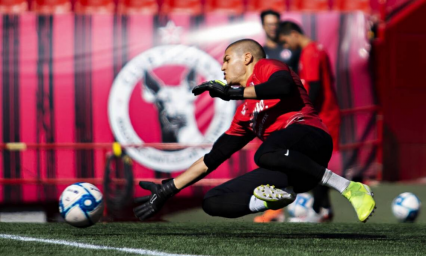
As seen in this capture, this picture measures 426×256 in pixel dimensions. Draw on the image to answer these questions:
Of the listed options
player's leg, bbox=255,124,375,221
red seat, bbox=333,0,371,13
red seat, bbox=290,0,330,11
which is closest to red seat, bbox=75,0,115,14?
red seat, bbox=290,0,330,11

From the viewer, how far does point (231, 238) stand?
6246 millimetres

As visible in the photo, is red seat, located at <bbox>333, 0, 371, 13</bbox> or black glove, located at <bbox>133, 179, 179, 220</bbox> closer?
black glove, located at <bbox>133, 179, 179, 220</bbox>

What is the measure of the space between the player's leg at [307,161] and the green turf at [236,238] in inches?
14.6

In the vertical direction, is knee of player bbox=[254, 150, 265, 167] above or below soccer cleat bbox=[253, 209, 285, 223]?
above

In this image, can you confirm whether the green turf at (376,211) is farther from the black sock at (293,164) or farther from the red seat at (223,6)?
the black sock at (293,164)

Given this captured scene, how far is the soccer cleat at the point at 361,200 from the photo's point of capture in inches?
215

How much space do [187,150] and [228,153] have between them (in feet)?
15.7

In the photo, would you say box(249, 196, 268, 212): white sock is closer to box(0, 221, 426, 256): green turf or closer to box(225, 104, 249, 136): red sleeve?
box(0, 221, 426, 256): green turf

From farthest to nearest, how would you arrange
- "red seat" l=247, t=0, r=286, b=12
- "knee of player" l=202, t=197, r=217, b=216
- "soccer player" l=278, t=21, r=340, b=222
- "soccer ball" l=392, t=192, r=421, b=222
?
"red seat" l=247, t=0, r=286, b=12, "soccer ball" l=392, t=192, r=421, b=222, "soccer player" l=278, t=21, r=340, b=222, "knee of player" l=202, t=197, r=217, b=216

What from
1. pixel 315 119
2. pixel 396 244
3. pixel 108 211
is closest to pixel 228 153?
pixel 315 119

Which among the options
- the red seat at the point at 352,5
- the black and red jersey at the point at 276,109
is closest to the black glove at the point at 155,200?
the black and red jersey at the point at 276,109

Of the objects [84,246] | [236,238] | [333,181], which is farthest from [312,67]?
[84,246]

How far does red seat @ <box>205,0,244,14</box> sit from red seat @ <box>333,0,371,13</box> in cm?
156

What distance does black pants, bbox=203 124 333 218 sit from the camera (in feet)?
18.3
